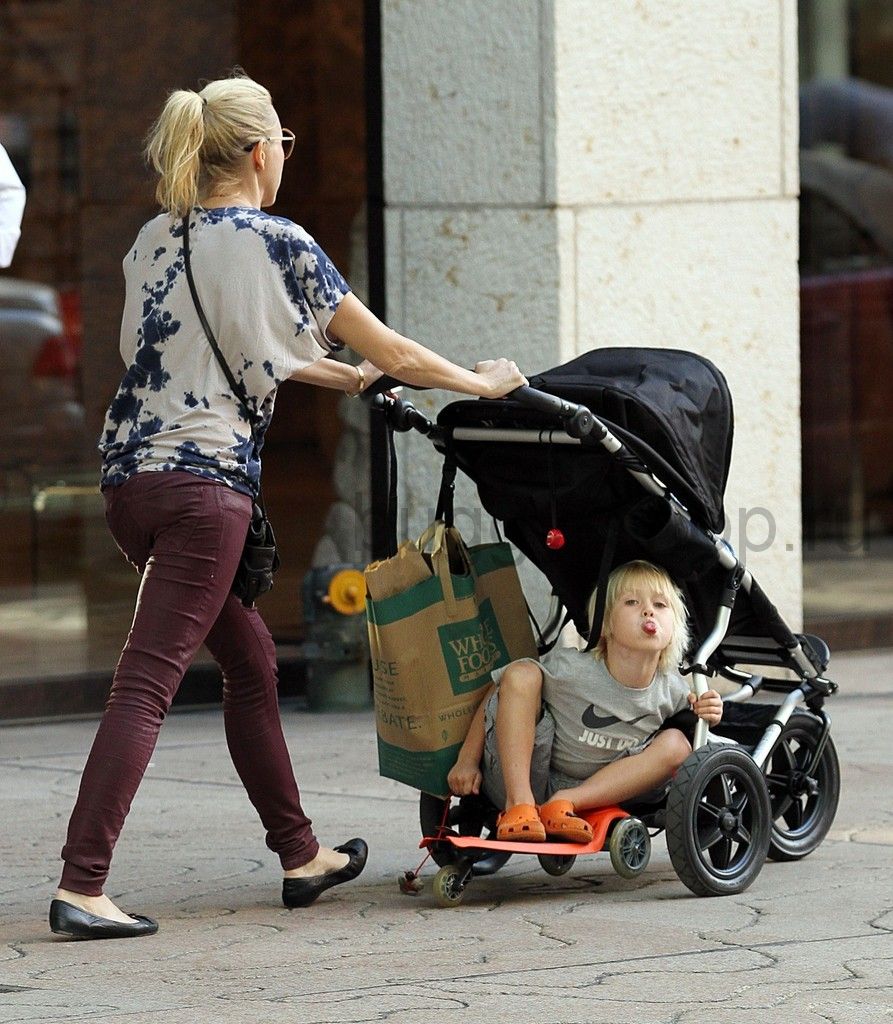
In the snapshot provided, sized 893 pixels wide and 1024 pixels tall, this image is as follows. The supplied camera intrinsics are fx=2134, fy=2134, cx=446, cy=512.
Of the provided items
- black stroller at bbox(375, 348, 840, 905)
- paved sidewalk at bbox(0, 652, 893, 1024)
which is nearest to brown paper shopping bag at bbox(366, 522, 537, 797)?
black stroller at bbox(375, 348, 840, 905)

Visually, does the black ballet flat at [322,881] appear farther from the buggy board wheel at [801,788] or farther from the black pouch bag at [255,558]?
the buggy board wheel at [801,788]

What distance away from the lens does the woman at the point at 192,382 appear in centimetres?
460

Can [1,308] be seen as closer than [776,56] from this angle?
No

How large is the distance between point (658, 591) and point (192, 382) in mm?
1195

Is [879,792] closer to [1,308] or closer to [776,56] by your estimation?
[776,56]

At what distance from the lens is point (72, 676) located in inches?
315

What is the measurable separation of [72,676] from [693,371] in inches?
142

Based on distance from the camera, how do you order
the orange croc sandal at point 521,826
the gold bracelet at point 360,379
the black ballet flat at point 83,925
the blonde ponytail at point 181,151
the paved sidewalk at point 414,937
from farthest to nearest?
the gold bracelet at point 360,379
the orange croc sandal at point 521,826
the blonde ponytail at point 181,151
the black ballet flat at point 83,925
the paved sidewalk at point 414,937

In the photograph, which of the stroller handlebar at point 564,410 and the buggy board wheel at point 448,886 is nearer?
the stroller handlebar at point 564,410

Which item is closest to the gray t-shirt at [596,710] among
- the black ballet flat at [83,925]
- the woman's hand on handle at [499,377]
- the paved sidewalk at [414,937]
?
the paved sidewalk at [414,937]

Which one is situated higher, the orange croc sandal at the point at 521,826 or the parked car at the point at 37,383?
the parked car at the point at 37,383

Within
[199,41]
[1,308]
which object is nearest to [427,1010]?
[199,41]

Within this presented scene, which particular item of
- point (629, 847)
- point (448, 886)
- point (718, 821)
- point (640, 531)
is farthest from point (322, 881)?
point (640, 531)

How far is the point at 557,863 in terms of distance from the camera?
5098 millimetres
